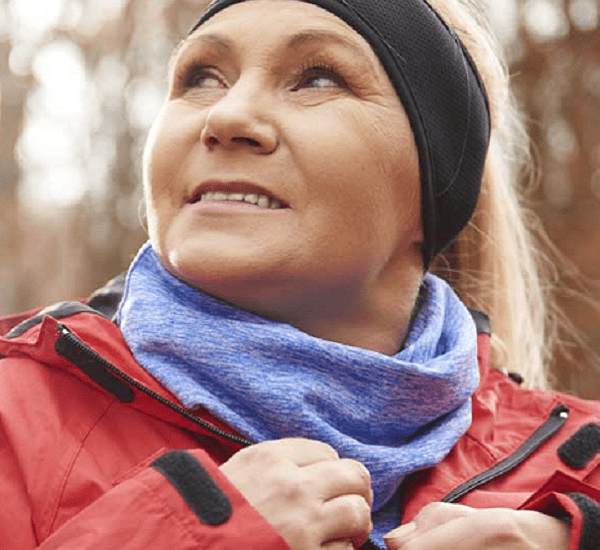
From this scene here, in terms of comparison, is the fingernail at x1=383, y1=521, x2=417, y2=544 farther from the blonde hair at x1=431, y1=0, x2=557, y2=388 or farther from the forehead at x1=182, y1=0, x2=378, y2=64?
the blonde hair at x1=431, y1=0, x2=557, y2=388

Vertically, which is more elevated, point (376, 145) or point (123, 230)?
point (376, 145)

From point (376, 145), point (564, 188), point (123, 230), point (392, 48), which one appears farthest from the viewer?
point (123, 230)

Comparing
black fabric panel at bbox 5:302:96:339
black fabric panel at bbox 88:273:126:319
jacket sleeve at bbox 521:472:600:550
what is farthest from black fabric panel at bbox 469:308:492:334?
black fabric panel at bbox 5:302:96:339

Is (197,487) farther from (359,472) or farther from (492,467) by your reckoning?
(492,467)

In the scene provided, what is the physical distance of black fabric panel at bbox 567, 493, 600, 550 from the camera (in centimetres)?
137

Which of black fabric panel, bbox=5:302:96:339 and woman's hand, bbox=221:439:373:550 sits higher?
black fabric panel, bbox=5:302:96:339

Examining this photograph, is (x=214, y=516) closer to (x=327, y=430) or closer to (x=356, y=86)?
(x=327, y=430)

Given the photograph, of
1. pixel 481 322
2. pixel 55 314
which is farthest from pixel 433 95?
pixel 55 314

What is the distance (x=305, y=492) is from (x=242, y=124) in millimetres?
584

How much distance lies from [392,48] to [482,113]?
0.96ft

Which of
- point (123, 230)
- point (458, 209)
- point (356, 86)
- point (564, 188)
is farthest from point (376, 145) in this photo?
point (123, 230)

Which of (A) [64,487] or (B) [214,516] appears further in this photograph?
(A) [64,487]

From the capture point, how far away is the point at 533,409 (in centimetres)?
197

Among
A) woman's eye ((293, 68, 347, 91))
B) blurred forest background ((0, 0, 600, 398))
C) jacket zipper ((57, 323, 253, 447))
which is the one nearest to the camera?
jacket zipper ((57, 323, 253, 447))
